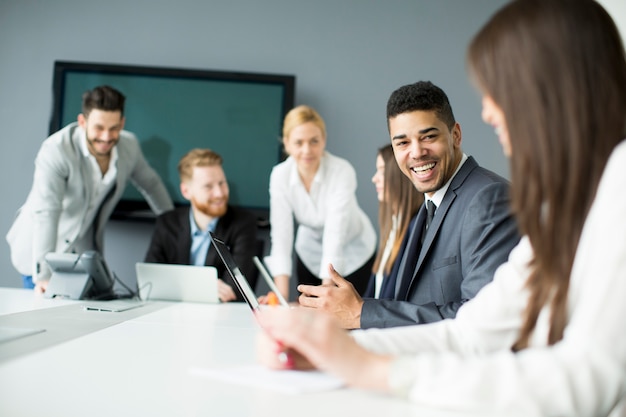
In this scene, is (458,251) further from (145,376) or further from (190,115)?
(190,115)

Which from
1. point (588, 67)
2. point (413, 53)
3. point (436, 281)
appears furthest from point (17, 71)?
point (588, 67)

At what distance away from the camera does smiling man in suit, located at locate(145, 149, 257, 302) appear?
3359 mm

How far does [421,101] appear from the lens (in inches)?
78.0

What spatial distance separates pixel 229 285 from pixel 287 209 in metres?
0.63

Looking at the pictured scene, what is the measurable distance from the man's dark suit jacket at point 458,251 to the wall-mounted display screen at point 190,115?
94.5 inches

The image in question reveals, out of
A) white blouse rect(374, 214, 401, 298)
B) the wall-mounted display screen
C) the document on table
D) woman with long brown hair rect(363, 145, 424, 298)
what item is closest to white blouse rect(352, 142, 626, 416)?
the document on table

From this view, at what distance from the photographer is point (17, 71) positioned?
4473 mm

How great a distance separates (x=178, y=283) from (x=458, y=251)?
4.66 feet

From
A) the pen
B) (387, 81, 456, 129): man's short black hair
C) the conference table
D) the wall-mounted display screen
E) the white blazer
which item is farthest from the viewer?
the wall-mounted display screen

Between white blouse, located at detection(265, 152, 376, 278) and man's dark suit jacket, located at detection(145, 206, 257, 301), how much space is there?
16 cm

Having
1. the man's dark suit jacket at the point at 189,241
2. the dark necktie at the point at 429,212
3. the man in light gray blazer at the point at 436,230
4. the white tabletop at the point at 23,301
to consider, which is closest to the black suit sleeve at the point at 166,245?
the man's dark suit jacket at the point at 189,241

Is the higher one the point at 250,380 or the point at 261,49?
the point at 261,49

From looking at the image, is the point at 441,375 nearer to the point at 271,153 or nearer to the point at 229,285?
the point at 229,285

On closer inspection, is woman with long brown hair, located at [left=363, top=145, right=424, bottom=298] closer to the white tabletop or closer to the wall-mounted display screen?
the white tabletop
